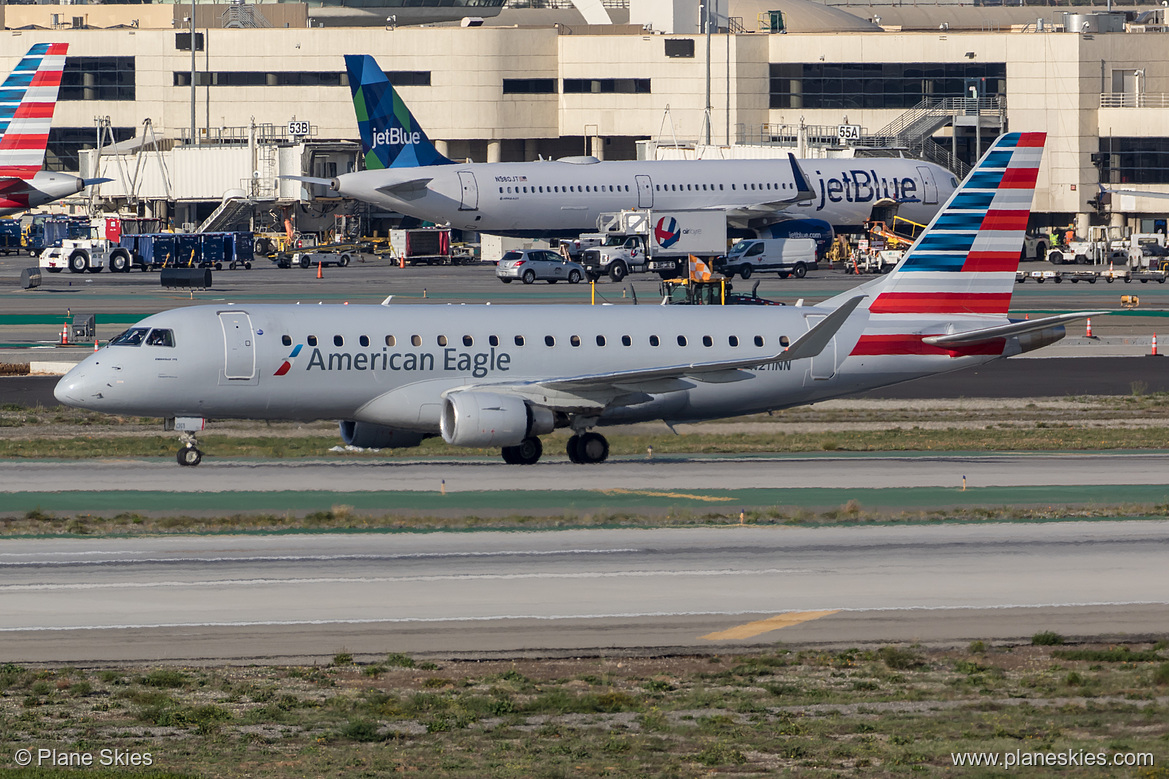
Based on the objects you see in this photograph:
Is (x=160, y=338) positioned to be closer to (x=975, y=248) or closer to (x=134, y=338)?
(x=134, y=338)

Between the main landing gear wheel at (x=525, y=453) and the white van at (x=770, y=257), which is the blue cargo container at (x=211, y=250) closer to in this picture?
the white van at (x=770, y=257)

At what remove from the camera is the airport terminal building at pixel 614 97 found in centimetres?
14925

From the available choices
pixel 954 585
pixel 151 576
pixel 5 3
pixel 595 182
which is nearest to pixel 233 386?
pixel 151 576

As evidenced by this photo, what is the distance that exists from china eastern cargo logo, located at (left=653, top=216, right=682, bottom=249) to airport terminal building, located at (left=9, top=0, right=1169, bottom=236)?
139 feet

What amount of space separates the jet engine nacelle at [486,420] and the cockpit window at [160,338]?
625 centimetres

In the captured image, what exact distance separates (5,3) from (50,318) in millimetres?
134057

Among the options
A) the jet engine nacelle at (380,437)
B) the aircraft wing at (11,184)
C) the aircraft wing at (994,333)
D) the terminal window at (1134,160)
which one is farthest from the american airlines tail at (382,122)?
the jet engine nacelle at (380,437)

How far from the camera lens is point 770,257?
4043 inches

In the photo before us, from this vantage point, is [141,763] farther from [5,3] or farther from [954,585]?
[5,3]

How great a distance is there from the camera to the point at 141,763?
1552cm

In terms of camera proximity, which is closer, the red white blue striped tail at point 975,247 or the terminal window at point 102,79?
the red white blue striped tail at point 975,247

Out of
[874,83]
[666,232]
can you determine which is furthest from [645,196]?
[874,83]

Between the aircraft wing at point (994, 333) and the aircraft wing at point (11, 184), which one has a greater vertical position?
the aircraft wing at point (11, 184)

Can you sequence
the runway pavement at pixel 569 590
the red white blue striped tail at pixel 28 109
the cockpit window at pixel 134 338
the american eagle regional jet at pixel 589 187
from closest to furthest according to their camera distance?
1. the runway pavement at pixel 569 590
2. the cockpit window at pixel 134 338
3. the red white blue striped tail at pixel 28 109
4. the american eagle regional jet at pixel 589 187
